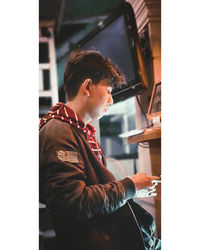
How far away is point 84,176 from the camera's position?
3.60 ft

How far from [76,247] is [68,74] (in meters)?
0.74

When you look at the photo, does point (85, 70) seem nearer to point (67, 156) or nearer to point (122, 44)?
point (122, 44)

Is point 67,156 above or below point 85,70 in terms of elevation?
below

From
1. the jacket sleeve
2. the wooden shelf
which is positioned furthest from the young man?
the wooden shelf

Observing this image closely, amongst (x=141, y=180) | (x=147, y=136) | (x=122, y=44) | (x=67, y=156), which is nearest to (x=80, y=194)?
(x=67, y=156)

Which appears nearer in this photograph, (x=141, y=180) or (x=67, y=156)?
(x=67, y=156)

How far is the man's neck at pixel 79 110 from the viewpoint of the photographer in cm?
118

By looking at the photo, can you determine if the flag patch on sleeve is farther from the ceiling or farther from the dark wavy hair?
the ceiling

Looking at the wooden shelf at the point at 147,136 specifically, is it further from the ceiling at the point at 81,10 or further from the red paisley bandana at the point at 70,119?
the ceiling at the point at 81,10

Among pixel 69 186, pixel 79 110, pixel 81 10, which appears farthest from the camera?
pixel 81 10

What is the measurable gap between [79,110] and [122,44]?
383mm

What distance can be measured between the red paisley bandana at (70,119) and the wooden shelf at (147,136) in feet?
0.60

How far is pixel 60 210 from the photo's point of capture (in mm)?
1082
